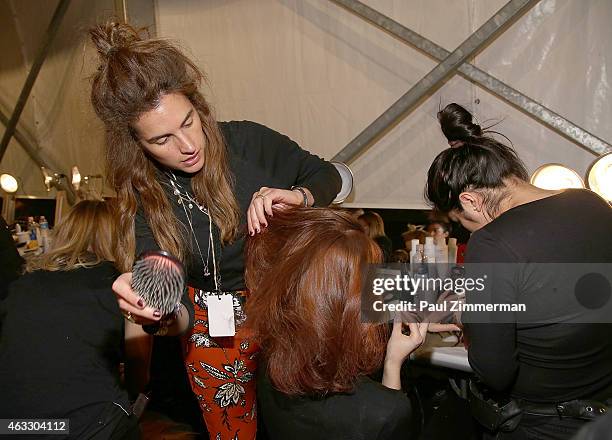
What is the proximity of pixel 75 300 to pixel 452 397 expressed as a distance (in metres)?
1.54

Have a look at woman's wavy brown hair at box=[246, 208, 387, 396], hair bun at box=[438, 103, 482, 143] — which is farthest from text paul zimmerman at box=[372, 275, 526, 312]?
hair bun at box=[438, 103, 482, 143]

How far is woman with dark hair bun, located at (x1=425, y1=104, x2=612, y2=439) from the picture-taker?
111cm

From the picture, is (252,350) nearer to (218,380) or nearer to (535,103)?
(218,380)

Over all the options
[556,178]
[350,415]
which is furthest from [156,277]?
[556,178]

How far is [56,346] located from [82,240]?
13.2 inches

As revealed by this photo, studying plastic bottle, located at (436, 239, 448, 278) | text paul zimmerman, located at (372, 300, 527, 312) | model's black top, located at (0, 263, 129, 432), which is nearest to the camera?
text paul zimmerman, located at (372, 300, 527, 312)

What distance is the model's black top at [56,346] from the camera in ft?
4.37

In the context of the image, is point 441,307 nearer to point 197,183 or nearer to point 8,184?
point 197,183

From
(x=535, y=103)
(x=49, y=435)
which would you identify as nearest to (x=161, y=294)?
(x=49, y=435)

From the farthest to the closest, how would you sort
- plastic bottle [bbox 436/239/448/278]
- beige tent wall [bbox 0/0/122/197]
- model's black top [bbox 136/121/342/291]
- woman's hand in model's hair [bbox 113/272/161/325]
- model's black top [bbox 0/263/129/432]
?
beige tent wall [bbox 0/0/122/197] → plastic bottle [bbox 436/239/448/278] → model's black top [bbox 136/121/342/291] → model's black top [bbox 0/263/129/432] → woman's hand in model's hair [bbox 113/272/161/325]

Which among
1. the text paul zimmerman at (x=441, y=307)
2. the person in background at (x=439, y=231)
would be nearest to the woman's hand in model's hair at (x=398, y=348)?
the text paul zimmerman at (x=441, y=307)

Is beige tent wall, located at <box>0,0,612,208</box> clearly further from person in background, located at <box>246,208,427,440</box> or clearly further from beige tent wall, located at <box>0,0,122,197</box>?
person in background, located at <box>246,208,427,440</box>

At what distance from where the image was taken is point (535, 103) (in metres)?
2.35

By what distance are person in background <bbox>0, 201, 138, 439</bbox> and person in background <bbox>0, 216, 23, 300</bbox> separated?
1.78ft
